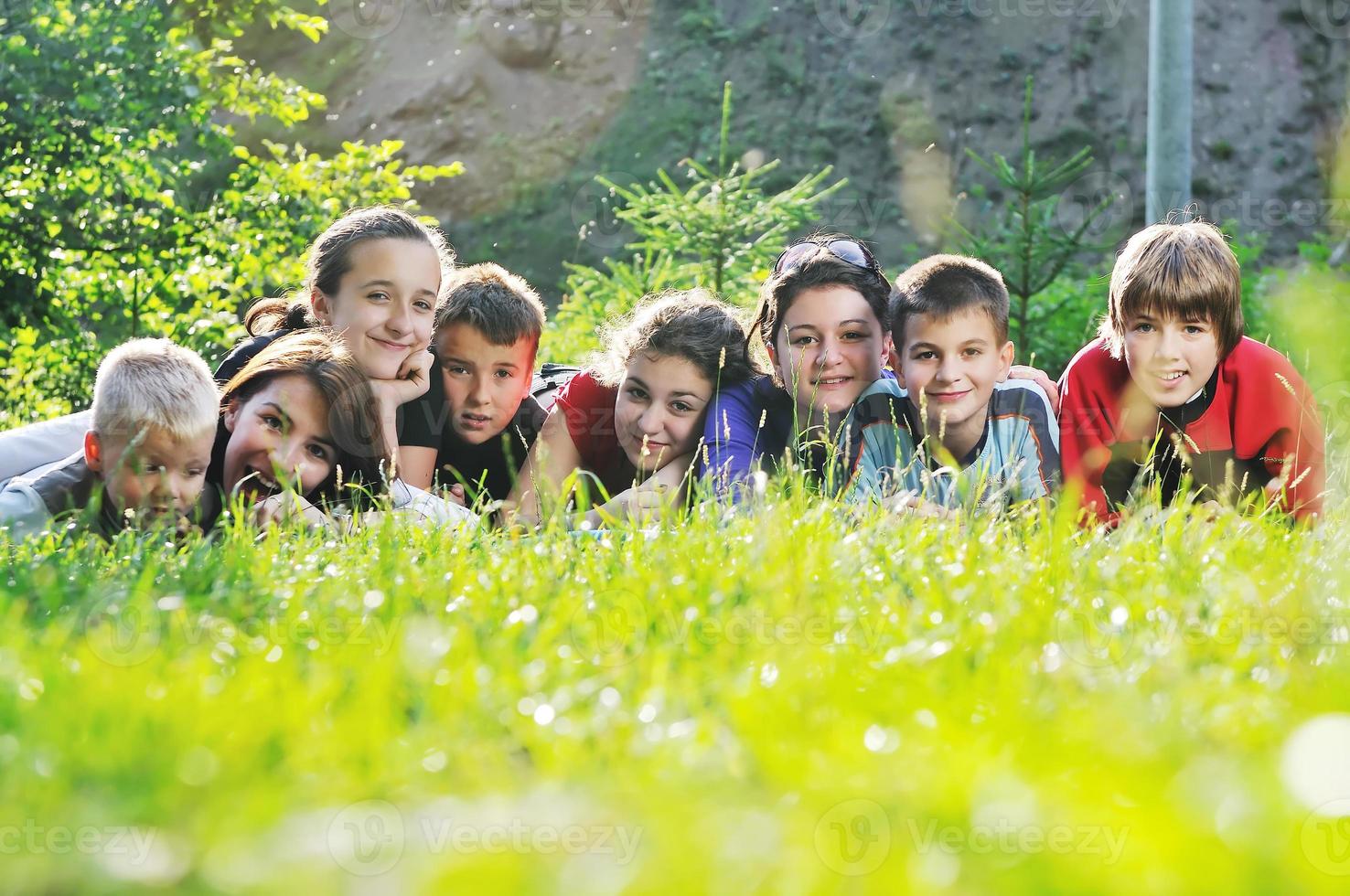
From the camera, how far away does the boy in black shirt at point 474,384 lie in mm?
4938

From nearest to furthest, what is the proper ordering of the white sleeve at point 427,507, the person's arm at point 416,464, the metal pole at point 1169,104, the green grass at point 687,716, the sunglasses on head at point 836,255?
1. the green grass at point 687,716
2. the white sleeve at point 427,507
3. the sunglasses on head at point 836,255
4. the person's arm at point 416,464
5. the metal pole at point 1169,104

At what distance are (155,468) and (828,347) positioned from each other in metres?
2.30

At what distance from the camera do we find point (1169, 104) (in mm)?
6895

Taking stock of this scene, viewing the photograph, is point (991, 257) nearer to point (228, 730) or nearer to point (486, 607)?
point (486, 607)

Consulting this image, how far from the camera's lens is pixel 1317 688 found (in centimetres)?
197

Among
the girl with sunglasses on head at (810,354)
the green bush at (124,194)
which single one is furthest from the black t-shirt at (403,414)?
the green bush at (124,194)

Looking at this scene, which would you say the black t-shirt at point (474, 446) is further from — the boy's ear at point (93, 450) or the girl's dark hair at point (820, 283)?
the boy's ear at point (93, 450)

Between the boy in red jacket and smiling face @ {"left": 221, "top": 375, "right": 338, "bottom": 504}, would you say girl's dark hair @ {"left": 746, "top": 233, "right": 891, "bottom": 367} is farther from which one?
smiling face @ {"left": 221, "top": 375, "right": 338, "bottom": 504}

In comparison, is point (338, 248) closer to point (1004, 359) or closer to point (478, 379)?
point (478, 379)

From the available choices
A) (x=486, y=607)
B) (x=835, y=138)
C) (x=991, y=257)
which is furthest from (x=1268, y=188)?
(x=486, y=607)

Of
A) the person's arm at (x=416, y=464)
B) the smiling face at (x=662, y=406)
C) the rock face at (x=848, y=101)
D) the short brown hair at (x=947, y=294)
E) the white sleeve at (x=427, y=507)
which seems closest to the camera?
the white sleeve at (x=427, y=507)

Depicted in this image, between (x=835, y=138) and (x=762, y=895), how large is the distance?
1477 centimetres

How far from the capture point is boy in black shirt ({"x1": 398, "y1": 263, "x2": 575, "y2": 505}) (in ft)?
16.2

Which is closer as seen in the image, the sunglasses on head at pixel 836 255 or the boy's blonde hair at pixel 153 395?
the boy's blonde hair at pixel 153 395
